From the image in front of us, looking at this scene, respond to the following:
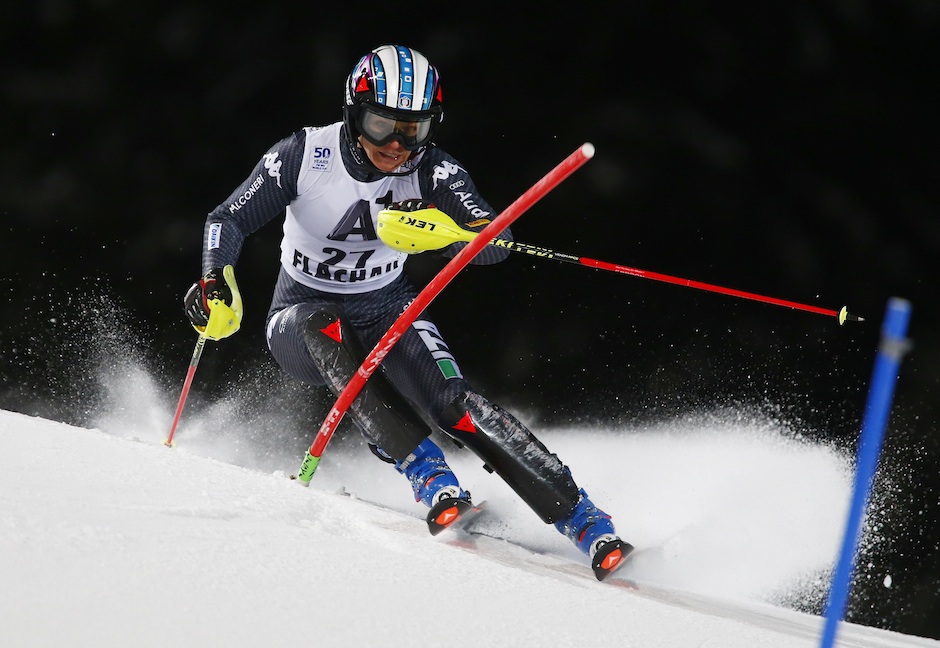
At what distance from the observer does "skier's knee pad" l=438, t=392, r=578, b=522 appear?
2.32m

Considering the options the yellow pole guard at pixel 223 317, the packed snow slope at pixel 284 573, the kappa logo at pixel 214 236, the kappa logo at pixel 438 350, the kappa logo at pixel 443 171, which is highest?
the kappa logo at pixel 443 171

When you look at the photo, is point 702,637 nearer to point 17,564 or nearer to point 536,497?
point 536,497

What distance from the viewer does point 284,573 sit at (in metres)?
1.31

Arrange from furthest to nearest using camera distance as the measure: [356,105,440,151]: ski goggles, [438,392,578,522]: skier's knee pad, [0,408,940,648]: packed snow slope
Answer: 1. [356,105,440,151]: ski goggles
2. [438,392,578,522]: skier's knee pad
3. [0,408,940,648]: packed snow slope

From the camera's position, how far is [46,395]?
439 cm

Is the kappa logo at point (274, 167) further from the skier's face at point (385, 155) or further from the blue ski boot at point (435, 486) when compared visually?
the blue ski boot at point (435, 486)

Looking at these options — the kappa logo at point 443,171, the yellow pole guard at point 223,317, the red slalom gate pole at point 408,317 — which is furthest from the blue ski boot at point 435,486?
the kappa logo at point 443,171

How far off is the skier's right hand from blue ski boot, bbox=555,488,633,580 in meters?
1.11

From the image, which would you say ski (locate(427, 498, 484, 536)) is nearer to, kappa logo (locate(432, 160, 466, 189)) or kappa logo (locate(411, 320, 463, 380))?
kappa logo (locate(411, 320, 463, 380))

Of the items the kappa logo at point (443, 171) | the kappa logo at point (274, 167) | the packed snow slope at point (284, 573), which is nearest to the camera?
the packed snow slope at point (284, 573)

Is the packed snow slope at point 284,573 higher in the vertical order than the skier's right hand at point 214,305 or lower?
lower

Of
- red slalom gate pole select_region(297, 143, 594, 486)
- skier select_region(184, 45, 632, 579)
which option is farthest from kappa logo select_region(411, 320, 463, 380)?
red slalom gate pole select_region(297, 143, 594, 486)

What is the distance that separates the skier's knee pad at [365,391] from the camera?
2422mm

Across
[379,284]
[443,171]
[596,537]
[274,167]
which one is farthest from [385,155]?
[596,537]
